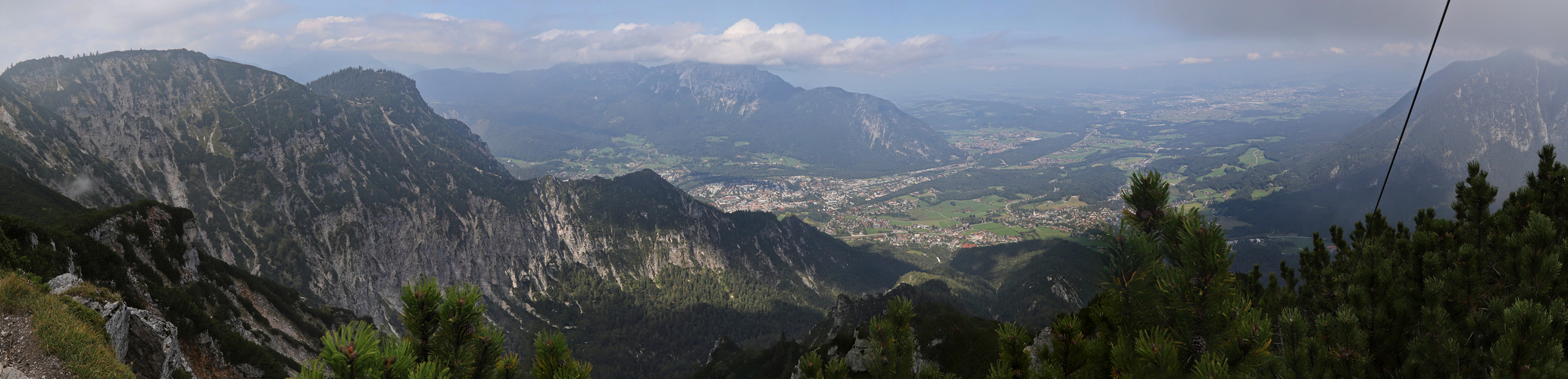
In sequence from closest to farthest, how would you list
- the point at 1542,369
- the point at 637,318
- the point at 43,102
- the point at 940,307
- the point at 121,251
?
the point at 1542,369
the point at 121,251
the point at 940,307
the point at 43,102
the point at 637,318

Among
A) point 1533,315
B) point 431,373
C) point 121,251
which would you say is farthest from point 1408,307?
point 121,251

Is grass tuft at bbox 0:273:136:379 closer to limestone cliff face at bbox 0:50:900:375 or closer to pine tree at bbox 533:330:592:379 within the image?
pine tree at bbox 533:330:592:379

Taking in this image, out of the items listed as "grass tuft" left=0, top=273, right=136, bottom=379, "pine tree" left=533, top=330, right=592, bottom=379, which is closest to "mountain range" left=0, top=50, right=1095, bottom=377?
"grass tuft" left=0, top=273, right=136, bottom=379

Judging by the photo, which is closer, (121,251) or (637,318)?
→ (121,251)

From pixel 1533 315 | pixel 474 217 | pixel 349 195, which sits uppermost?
pixel 1533 315

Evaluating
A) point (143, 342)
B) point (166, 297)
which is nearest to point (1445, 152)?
point (143, 342)

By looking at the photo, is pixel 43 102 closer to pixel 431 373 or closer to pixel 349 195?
pixel 349 195

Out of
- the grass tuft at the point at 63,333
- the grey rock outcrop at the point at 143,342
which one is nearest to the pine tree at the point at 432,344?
the grass tuft at the point at 63,333
